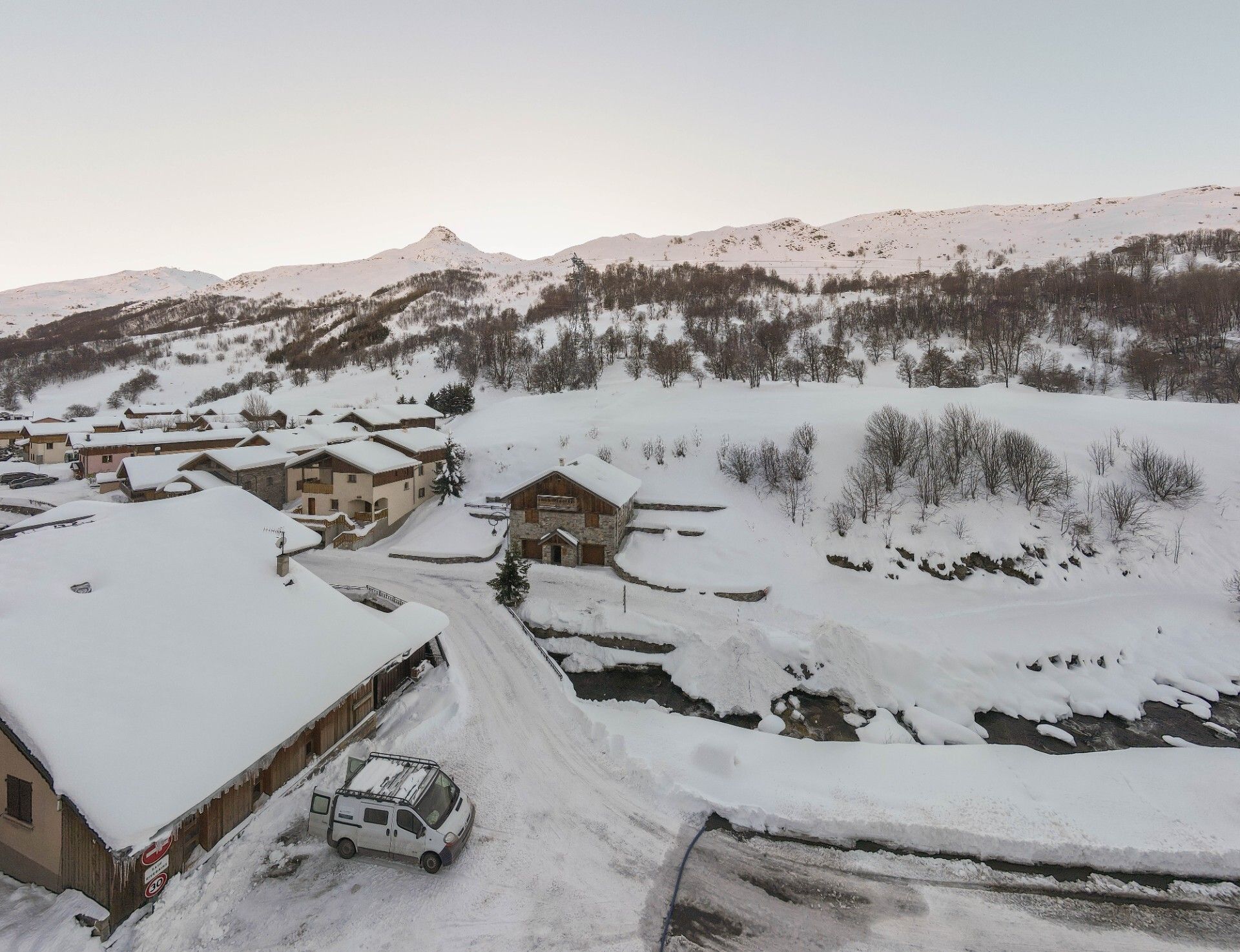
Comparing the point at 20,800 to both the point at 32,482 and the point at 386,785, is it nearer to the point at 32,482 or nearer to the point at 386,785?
the point at 386,785

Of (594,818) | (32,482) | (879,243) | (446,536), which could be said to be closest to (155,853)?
(594,818)

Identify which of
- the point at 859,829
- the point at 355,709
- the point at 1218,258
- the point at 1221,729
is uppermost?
the point at 1218,258

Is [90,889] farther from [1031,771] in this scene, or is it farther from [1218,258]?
[1218,258]

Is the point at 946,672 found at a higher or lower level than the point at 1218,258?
lower

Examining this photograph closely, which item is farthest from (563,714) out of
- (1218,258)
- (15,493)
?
(1218,258)

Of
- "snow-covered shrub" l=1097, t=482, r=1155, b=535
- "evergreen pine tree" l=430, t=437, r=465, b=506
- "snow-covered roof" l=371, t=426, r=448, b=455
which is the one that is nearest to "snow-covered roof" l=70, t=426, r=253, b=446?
"snow-covered roof" l=371, t=426, r=448, b=455

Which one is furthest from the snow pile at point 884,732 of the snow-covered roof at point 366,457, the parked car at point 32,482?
the parked car at point 32,482

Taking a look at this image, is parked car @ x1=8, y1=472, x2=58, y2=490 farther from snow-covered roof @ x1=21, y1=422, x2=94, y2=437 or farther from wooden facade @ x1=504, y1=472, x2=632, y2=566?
wooden facade @ x1=504, y1=472, x2=632, y2=566

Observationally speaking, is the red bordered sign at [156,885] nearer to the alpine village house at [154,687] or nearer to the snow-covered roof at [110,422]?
the alpine village house at [154,687]
